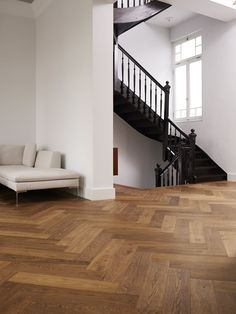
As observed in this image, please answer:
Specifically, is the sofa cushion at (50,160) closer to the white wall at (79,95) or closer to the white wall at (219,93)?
the white wall at (79,95)

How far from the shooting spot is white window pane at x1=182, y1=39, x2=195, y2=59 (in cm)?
779

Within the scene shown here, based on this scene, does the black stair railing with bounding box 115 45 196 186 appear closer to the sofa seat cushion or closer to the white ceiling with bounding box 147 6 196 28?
the white ceiling with bounding box 147 6 196 28

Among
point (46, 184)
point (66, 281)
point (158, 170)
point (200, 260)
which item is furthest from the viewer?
point (158, 170)

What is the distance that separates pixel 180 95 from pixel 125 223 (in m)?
5.95

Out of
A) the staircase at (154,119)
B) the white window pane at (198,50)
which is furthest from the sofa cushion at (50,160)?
the white window pane at (198,50)

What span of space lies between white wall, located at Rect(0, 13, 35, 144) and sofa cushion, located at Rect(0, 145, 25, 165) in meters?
0.43

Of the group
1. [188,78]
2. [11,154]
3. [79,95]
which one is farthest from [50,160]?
[188,78]

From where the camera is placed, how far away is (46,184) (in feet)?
13.6

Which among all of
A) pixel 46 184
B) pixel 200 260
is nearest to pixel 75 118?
pixel 46 184

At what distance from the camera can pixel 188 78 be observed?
26.0 ft

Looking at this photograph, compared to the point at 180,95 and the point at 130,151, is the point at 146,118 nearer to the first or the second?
the point at 130,151

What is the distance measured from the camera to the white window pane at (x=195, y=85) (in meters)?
7.60

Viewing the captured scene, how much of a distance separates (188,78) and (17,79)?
163 inches

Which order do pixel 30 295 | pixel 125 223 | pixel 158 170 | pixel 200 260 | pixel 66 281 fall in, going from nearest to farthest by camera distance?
pixel 30 295 → pixel 66 281 → pixel 200 260 → pixel 125 223 → pixel 158 170
